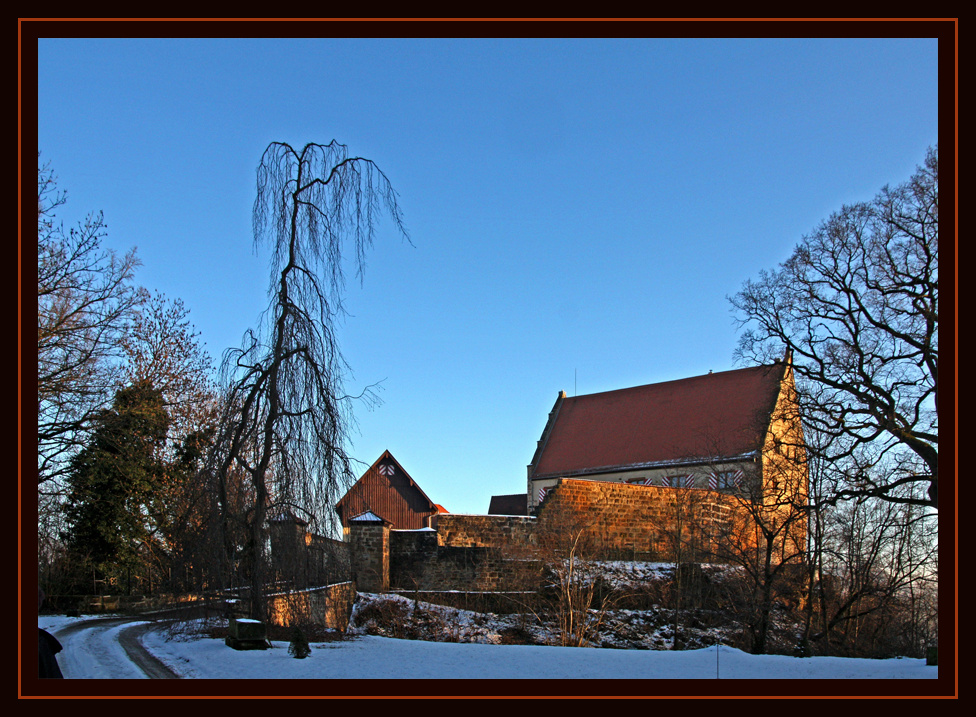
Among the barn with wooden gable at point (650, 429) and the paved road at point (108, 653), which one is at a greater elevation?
the barn with wooden gable at point (650, 429)

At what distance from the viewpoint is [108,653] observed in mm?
12266

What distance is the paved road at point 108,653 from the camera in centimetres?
1025

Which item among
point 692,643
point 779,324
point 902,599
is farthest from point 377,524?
point 902,599

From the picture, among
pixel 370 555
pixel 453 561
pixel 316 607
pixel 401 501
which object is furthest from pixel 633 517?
pixel 401 501

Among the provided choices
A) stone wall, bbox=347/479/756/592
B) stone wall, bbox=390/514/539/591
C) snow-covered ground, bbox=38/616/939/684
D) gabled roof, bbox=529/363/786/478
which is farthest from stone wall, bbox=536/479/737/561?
snow-covered ground, bbox=38/616/939/684

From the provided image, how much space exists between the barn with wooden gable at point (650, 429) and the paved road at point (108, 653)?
17257 millimetres

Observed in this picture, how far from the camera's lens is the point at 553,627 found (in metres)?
19.4

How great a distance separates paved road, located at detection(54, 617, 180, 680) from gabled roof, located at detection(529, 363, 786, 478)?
21.4m

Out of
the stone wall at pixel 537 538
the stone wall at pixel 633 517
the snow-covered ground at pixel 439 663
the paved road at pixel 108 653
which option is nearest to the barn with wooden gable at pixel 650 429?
the stone wall at pixel 633 517

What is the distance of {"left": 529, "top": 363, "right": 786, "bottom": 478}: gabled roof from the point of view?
3388cm

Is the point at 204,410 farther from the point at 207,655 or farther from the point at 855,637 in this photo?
the point at 855,637

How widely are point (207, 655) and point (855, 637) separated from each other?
1603 centimetres

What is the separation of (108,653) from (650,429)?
89.9 ft

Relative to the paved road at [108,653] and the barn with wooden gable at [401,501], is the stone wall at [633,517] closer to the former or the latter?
the paved road at [108,653]
